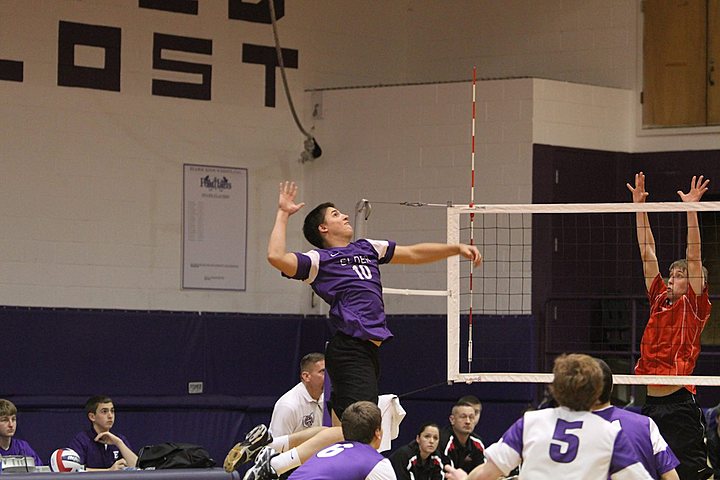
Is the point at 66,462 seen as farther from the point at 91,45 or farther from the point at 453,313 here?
the point at 91,45

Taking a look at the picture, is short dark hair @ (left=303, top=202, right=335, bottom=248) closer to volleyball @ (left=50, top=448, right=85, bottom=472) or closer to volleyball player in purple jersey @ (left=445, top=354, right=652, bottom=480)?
volleyball player in purple jersey @ (left=445, top=354, right=652, bottom=480)

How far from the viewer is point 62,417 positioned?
1247 centimetres

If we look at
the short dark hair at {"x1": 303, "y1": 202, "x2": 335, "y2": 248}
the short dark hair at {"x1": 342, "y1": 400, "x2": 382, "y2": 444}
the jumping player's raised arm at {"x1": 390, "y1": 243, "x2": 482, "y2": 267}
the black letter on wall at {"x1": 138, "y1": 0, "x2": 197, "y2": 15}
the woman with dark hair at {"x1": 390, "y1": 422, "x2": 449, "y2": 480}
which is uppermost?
the black letter on wall at {"x1": 138, "y1": 0, "x2": 197, "y2": 15}

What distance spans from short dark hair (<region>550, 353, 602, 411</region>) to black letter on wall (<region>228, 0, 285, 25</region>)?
9.38m

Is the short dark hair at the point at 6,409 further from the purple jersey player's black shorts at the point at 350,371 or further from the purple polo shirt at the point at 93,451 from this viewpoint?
the purple jersey player's black shorts at the point at 350,371

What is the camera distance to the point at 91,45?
13055 millimetres

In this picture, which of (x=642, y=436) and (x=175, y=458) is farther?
(x=175, y=458)

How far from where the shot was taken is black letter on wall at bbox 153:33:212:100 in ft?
44.0

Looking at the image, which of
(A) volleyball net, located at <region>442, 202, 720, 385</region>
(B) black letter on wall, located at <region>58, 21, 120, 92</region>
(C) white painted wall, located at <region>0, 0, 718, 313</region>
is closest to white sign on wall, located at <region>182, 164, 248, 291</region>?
(C) white painted wall, located at <region>0, 0, 718, 313</region>

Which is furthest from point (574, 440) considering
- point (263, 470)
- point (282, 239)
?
point (263, 470)

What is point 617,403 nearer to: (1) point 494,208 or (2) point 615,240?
(2) point 615,240

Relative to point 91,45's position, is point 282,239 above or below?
below

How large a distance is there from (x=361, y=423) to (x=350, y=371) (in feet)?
3.05

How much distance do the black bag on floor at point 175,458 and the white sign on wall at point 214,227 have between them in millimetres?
5320
